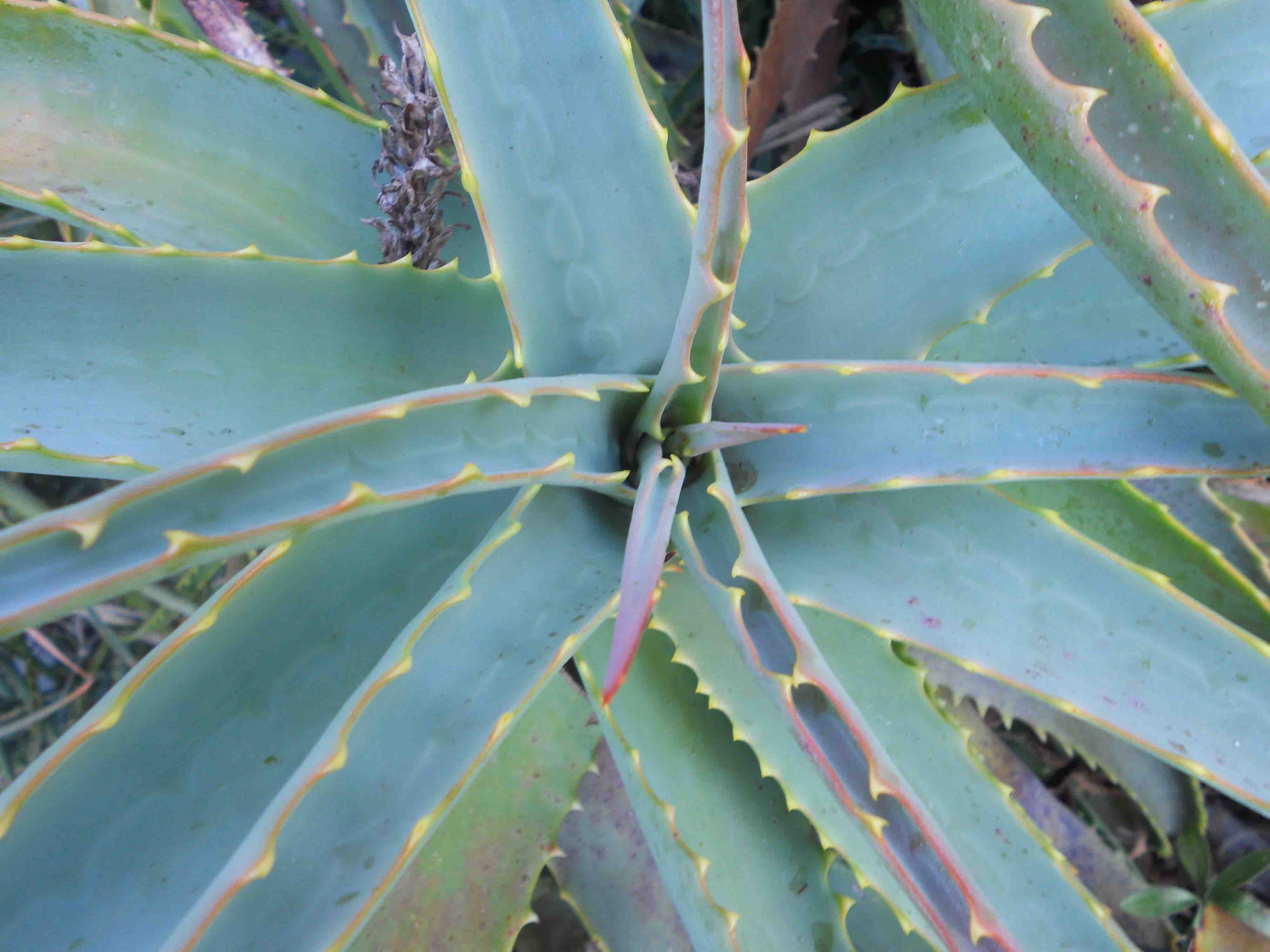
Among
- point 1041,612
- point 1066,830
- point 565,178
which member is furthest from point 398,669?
point 1066,830

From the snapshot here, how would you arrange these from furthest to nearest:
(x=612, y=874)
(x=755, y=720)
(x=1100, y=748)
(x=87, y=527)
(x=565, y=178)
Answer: (x=1100, y=748), (x=612, y=874), (x=755, y=720), (x=565, y=178), (x=87, y=527)

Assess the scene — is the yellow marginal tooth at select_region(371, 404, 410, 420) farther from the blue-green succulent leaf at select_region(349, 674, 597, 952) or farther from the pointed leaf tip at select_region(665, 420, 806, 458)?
the blue-green succulent leaf at select_region(349, 674, 597, 952)

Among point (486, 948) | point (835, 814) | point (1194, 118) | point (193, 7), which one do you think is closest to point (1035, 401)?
point (1194, 118)

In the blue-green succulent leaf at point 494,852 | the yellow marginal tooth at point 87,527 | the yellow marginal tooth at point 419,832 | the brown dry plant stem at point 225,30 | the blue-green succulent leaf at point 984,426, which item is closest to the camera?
the yellow marginal tooth at point 87,527

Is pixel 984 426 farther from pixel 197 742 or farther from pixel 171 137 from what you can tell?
pixel 171 137

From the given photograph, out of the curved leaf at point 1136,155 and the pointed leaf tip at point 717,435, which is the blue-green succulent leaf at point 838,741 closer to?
the pointed leaf tip at point 717,435

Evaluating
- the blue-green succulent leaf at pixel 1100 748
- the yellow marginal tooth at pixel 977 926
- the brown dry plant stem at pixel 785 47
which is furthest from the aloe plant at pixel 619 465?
the brown dry plant stem at pixel 785 47

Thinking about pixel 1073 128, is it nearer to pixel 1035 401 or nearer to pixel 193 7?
pixel 1035 401
